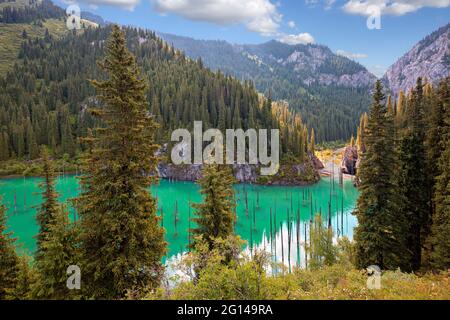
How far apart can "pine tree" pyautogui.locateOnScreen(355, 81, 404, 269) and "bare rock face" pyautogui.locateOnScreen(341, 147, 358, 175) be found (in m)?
122

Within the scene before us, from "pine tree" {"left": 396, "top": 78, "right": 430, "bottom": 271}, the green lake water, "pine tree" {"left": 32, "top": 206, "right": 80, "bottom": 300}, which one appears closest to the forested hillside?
the green lake water

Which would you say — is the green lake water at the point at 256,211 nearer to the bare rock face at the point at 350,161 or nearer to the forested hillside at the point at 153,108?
the bare rock face at the point at 350,161

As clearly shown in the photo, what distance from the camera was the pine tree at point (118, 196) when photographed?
16.8 metres

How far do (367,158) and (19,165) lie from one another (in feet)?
455

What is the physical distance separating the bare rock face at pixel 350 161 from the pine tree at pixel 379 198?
122124mm

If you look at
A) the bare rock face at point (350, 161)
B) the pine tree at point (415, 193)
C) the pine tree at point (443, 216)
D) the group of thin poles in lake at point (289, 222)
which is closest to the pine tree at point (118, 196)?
the pine tree at point (443, 216)

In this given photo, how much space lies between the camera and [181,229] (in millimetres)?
72188

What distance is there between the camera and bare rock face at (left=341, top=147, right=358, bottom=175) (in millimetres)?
142000

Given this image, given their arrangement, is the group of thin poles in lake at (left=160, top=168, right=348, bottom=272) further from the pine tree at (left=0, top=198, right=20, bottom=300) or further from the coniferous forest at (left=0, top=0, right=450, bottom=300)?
the pine tree at (left=0, top=198, right=20, bottom=300)

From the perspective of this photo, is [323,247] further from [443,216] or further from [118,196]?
[118,196]

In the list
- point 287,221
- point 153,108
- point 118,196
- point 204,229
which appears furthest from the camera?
point 153,108

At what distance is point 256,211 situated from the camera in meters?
88.3

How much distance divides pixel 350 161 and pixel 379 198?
124 m

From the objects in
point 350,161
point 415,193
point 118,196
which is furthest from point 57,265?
point 350,161
